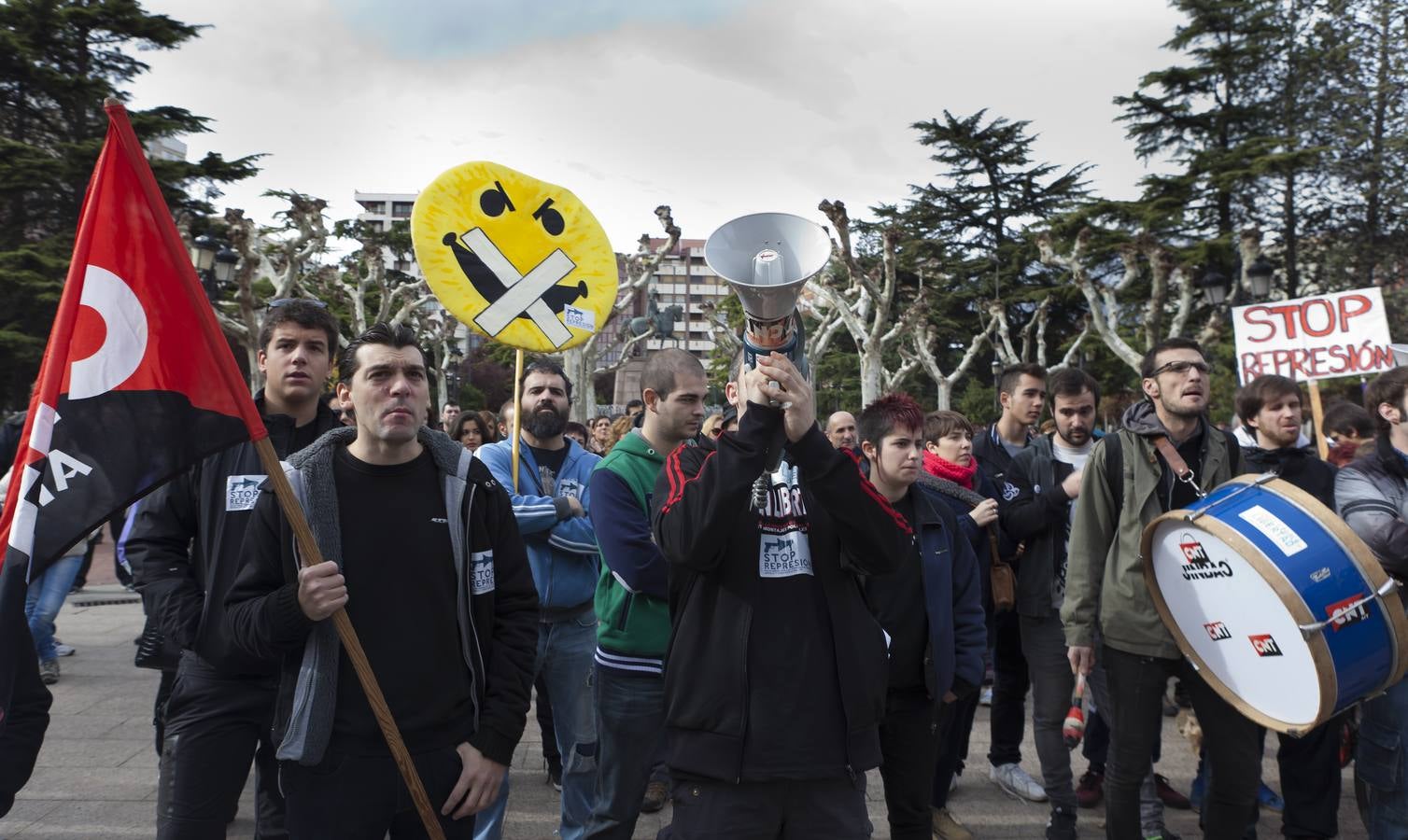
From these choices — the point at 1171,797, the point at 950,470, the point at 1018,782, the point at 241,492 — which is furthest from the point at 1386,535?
the point at 241,492

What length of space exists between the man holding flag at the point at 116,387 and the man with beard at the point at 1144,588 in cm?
303

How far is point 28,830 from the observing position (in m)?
4.20

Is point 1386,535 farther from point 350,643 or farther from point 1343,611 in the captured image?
point 350,643

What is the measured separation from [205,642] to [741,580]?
5.19ft

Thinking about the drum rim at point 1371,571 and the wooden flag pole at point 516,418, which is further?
the wooden flag pole at point 516,418

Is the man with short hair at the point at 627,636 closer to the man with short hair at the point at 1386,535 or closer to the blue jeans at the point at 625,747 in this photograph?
the blue jeans at the point at 625,747

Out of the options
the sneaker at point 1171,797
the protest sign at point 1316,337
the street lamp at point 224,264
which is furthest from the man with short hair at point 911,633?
the street lamp at point 224,264

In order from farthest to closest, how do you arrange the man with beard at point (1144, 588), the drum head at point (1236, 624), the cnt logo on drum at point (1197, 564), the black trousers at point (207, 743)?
the man with beard at point (1144, 588) → the cnt logo on drum at point (1197, 564) → the drum head at point (1236, 624) → the black trousers at point (207, 743)

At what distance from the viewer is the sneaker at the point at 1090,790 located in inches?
185

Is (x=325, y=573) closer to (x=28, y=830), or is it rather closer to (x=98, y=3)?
(x=28, y=830)

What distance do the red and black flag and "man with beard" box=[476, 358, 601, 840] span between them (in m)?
1.62

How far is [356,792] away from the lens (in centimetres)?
243

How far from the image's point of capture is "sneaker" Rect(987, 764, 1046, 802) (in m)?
4.71

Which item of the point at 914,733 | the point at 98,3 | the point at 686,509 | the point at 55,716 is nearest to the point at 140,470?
the point at 686,509
